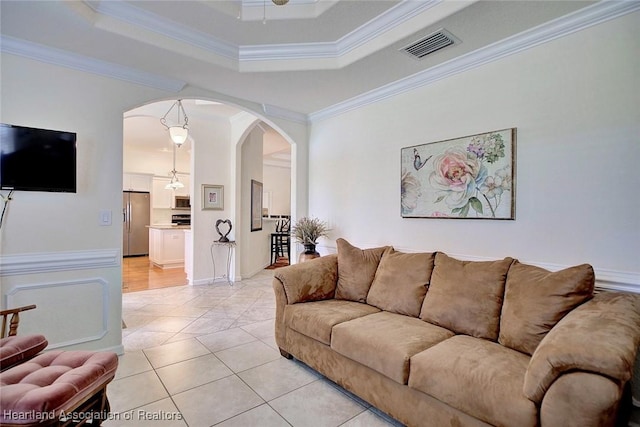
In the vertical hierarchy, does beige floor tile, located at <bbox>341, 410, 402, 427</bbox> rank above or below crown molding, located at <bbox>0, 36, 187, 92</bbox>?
below

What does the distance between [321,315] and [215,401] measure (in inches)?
35.9

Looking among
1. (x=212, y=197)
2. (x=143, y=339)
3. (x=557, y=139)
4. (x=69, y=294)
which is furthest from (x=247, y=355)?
(x=212, y=197)

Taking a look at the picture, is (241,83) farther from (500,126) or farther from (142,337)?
(142,337)

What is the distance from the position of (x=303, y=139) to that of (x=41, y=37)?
273 cm

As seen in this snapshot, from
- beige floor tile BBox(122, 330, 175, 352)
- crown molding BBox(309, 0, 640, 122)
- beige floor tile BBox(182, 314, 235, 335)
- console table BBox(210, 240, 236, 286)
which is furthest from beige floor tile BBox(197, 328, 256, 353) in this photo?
crown molding BBox(309, 0, 640, 122)

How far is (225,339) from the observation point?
3141 mm

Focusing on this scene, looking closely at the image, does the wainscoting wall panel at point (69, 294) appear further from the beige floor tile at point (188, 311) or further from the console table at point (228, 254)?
the console table at point (228, 254)

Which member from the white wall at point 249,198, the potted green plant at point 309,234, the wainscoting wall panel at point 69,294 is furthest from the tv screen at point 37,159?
the white wall at point 249,198

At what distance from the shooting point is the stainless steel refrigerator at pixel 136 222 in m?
8.24

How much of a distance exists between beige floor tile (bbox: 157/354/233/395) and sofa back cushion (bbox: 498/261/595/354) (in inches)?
79.8

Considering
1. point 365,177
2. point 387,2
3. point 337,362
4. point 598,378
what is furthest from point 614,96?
point 337,362

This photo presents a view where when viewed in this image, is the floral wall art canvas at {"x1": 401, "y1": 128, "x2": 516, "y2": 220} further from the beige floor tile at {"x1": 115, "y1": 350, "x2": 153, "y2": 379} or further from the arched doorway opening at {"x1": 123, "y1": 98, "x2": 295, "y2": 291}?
the beige floor tile at {"x1": 115, "y1": 350, "x2": 153, "y2": 379}

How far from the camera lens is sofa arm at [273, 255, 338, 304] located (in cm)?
273

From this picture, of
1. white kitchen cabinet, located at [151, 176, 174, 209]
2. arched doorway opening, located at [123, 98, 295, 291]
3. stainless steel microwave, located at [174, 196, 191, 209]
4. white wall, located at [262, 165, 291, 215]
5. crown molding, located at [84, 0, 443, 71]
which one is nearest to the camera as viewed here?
crown molding, located at [84, 0, 443, 71]
